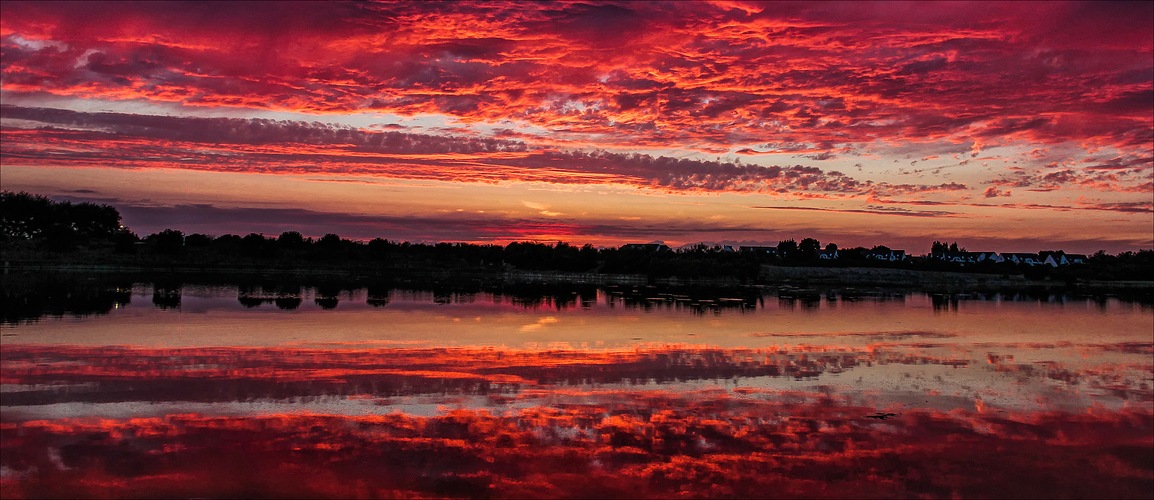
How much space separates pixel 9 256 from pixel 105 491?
101 meters

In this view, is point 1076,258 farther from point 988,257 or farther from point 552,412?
point 552,412

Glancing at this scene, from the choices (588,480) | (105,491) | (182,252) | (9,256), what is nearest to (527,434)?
(588,480)

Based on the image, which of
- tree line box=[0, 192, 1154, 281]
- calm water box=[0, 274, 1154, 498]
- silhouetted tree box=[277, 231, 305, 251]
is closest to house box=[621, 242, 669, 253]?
tree line box=[0, 192, 1154, 281]

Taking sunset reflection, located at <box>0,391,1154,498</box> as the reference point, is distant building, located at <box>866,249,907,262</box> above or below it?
above

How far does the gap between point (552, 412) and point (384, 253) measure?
126088mm

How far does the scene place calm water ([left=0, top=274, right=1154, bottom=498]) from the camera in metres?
10.7

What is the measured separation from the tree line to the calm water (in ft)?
290

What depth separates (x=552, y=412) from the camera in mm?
14516

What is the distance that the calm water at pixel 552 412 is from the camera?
10.7 metres

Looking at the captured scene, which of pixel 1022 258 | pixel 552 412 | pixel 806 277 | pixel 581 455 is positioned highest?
pixel 1022 258

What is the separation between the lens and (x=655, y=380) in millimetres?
18516

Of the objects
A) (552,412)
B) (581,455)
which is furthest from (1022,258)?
(581,455)

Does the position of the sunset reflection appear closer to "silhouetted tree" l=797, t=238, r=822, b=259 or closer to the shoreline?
the shoreline

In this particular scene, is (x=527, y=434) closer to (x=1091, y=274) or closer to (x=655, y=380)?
(x=655, y=380)
